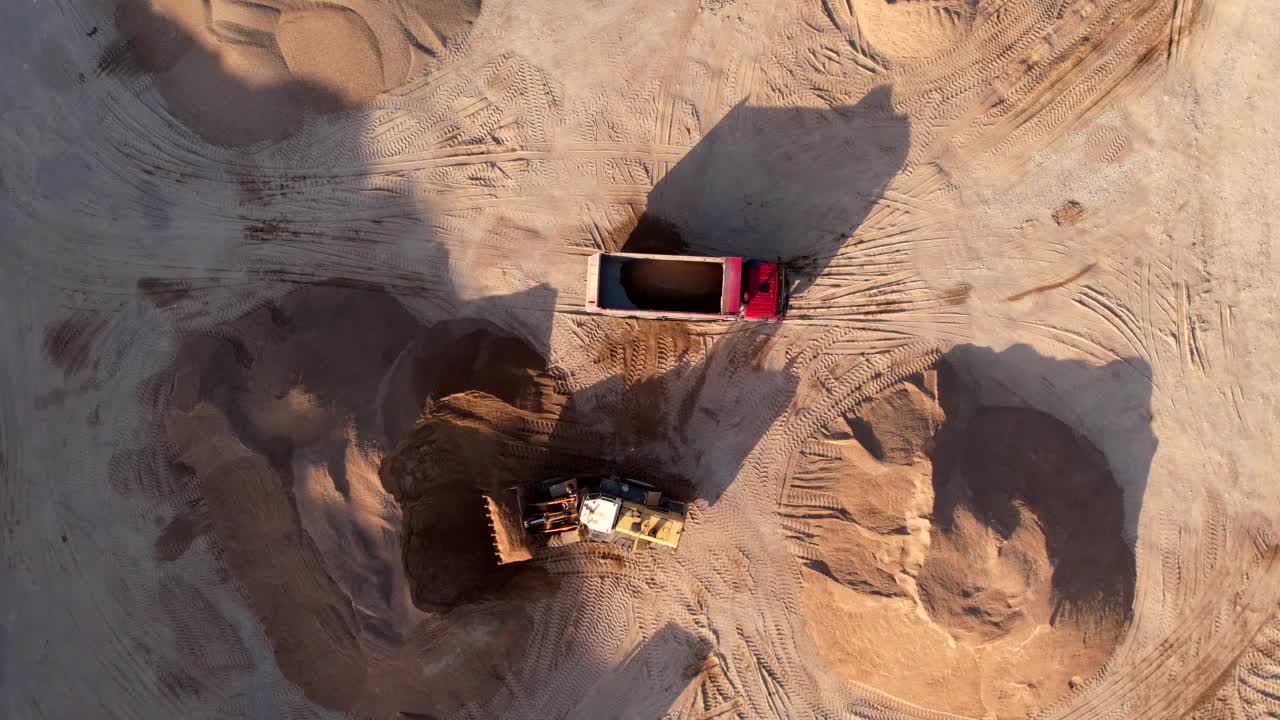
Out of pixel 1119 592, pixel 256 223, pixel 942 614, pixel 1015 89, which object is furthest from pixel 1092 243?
pixel 256 223

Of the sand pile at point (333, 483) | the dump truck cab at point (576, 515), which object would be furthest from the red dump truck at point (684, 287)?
the dump truck cab at point (576, 515)

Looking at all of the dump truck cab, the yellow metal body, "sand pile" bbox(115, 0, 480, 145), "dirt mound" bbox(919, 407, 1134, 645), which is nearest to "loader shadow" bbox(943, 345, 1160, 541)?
"dirt mound" bbox(919, 407, 1134, 645)

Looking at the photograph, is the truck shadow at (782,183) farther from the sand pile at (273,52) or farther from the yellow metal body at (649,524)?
the sand pile at (273,52)

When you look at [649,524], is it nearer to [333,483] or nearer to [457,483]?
[457,483]

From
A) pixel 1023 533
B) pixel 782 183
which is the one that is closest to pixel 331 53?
pixel 782 183

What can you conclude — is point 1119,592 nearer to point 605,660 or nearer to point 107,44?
point 605,660

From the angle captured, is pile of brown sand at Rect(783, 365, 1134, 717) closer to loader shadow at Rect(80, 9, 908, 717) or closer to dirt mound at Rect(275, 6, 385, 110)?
loader shadow at Rect(80, 9, 908, 717)
